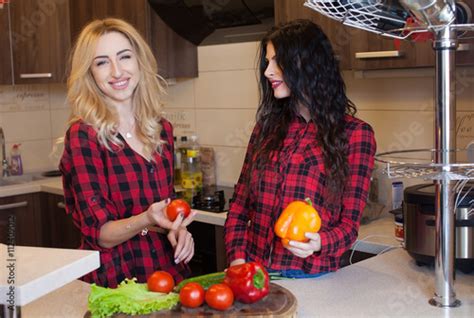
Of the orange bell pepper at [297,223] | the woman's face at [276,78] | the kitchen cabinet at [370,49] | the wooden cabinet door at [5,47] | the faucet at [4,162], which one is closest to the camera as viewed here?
the orange bell pepper at [297,223]

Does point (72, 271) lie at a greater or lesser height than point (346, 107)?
lesser

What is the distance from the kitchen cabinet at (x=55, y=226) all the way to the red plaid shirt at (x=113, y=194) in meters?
1.69

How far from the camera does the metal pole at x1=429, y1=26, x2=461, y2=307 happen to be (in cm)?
144

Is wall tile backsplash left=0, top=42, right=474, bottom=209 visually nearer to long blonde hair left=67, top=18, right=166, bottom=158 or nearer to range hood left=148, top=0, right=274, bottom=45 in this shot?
range hood left=148, top=0, right=274, bottom=45

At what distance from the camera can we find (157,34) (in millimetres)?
3426

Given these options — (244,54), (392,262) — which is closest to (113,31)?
(392,262)

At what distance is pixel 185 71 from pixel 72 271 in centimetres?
244

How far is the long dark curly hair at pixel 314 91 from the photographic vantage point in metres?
1.84

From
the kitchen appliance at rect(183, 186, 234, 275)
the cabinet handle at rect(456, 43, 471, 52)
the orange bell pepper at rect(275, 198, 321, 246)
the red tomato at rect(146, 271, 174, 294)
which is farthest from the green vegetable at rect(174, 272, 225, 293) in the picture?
the kitchen appliance at rect(183, 186, 234, 275)

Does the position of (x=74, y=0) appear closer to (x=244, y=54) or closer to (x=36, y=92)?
(x=36, y=92)

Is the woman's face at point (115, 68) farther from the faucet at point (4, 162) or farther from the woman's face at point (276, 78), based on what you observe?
the faucet at point (4, 162)

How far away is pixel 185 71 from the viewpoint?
11.6 feet

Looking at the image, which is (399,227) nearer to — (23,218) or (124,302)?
(124,302)

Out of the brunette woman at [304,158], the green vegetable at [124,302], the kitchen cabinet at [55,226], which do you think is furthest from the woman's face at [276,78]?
the kitchen cabinet at [55,226]
